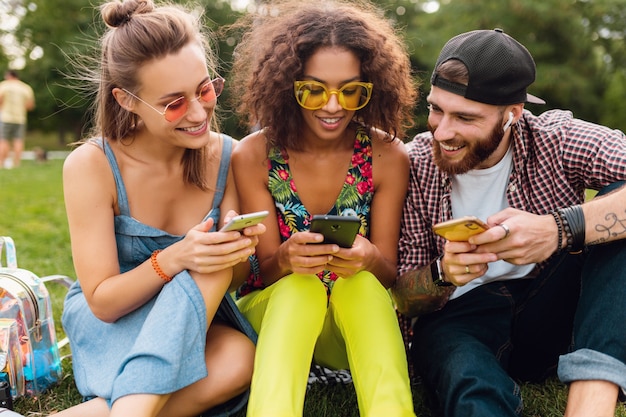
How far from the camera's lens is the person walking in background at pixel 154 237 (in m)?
2.40

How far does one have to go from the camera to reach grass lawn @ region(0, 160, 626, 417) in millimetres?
2840

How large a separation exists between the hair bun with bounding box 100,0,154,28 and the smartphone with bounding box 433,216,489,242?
5.19ft

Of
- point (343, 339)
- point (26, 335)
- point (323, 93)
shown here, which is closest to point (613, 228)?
point (343, 339)

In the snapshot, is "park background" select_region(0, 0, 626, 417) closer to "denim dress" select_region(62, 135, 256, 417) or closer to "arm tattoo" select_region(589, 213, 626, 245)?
"denim dress" select_region(62, 135, 256, 417)

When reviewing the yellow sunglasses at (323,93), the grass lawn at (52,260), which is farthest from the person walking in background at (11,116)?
the yellow sunglasses at (323,93)

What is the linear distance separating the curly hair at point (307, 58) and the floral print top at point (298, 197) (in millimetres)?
146

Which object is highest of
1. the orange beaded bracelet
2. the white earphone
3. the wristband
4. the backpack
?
the white earphone

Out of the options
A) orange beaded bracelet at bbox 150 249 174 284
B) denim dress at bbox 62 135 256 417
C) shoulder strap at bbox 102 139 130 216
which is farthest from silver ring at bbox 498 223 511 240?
shoulder strap at bbox 102 139 130 216

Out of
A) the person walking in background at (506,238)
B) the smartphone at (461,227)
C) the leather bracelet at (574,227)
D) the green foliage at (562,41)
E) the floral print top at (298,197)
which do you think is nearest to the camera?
the smartphone at (461,227)

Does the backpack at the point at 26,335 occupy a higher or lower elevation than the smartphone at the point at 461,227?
lower

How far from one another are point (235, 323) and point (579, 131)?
1746 mm

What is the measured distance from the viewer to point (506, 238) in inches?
96.7

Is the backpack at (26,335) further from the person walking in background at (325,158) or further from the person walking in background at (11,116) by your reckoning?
the person walking in background at (11,116)

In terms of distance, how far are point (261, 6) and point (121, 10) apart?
995 mm
